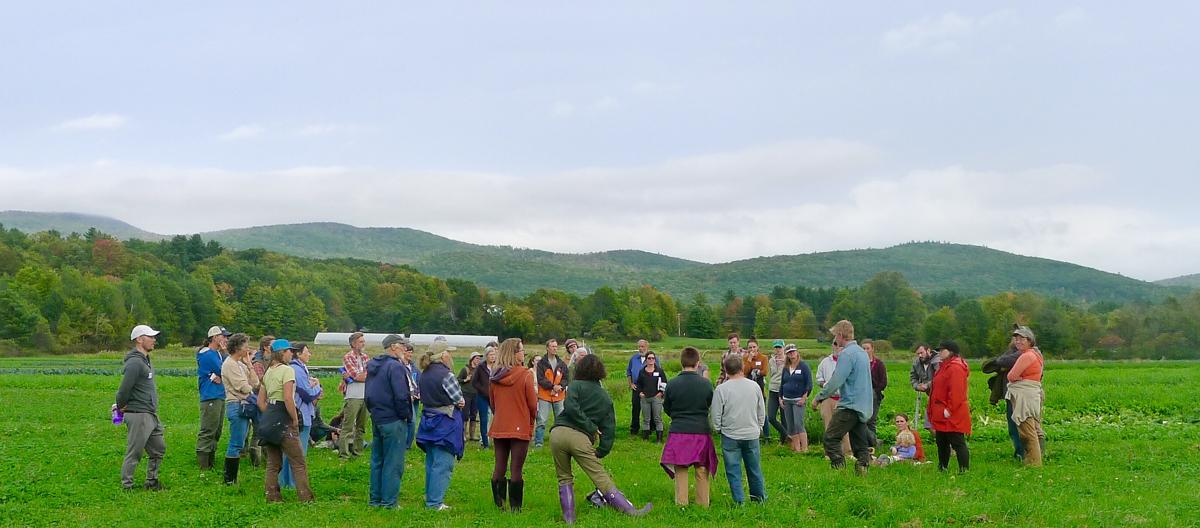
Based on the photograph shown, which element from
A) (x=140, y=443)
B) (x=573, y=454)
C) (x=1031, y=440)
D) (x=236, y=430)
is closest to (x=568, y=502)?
(x=573, y=454)

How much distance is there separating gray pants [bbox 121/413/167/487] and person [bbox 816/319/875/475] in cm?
908

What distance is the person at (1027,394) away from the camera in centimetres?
1279

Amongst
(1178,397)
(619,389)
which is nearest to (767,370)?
(619,389)

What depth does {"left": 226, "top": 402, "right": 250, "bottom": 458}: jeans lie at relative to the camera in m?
12.0

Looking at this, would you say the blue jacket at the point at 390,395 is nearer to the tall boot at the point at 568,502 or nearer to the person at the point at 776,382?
the tall boot at the point at 568,502

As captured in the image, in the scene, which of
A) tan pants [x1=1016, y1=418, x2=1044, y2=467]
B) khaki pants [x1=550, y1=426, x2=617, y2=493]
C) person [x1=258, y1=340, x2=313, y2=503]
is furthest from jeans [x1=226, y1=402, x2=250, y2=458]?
tan pants [x1=1016, y1=418, x2=1044, y2=467]

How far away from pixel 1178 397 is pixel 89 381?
1476 inches

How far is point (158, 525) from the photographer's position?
31.1ft

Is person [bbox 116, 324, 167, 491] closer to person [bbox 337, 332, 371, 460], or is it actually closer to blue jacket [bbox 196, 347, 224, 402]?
blue jacket [bbox 196, 347, 224, 402]

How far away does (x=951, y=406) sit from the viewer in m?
12.3

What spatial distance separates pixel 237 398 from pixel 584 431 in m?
5.57

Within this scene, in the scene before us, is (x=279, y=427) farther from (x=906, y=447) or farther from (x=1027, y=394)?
(x=1027, y=394)

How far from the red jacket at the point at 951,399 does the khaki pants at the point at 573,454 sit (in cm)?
534

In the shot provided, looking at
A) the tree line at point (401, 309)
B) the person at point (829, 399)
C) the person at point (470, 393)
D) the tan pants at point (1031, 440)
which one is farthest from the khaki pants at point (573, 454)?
the tree line at point (401, 309)
